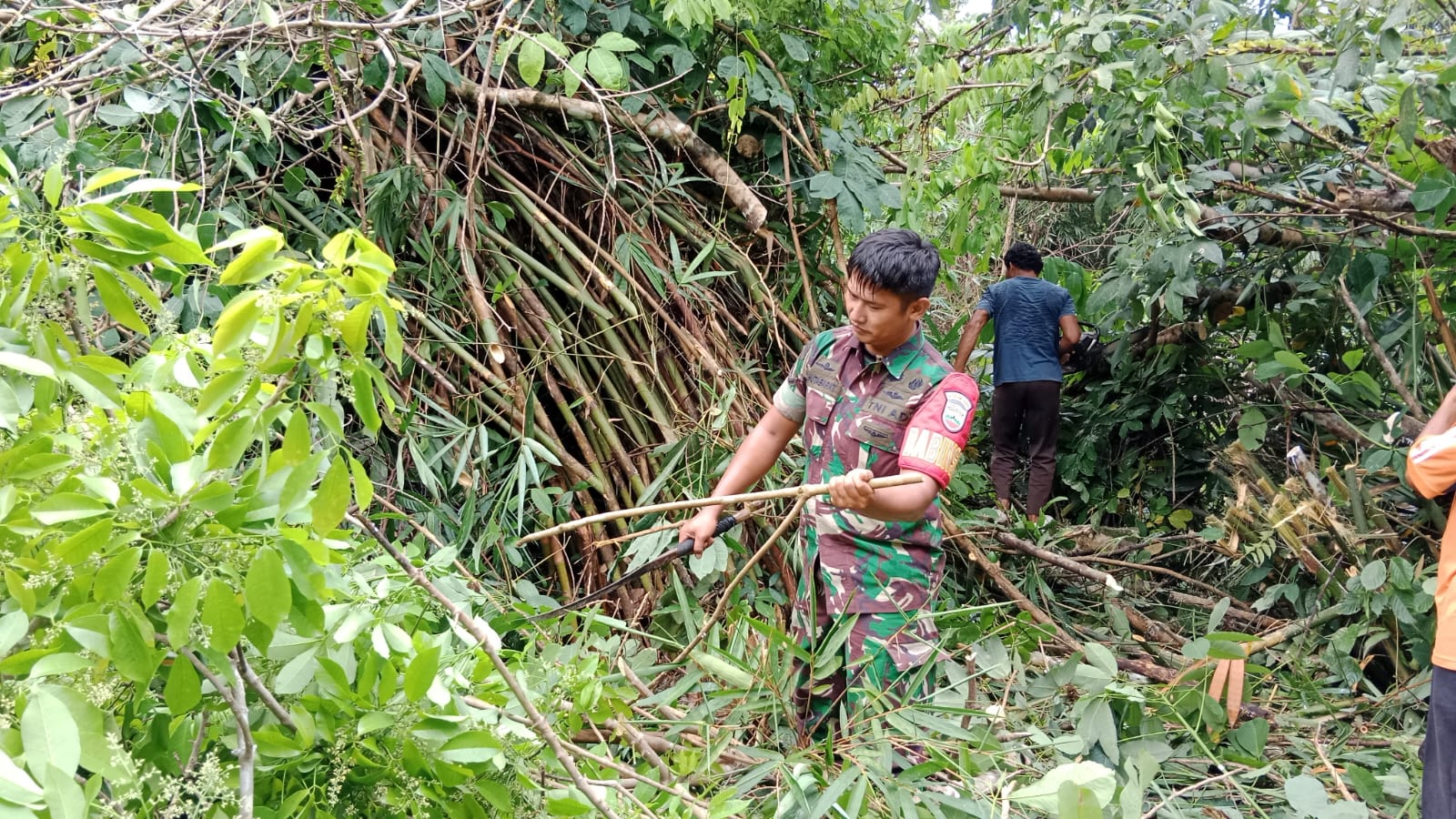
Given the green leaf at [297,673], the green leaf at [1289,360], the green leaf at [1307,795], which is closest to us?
the green leaf at [297,673]

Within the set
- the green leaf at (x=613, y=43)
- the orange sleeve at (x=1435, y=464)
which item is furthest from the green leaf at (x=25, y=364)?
the orange sleeve at (x=1435, y=464)

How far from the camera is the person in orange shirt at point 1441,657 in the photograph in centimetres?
197

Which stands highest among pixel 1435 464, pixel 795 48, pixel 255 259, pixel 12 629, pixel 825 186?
pixel 255 259

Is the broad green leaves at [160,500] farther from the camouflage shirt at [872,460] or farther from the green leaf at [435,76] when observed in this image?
the green leaf at [435,76]

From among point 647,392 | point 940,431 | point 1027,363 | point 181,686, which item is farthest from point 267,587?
point 1027,363

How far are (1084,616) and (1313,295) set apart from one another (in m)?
1.37

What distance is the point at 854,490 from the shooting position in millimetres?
1784

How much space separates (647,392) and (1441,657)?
216 centimetres

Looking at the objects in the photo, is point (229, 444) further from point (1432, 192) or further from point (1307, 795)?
point (1432, 192)

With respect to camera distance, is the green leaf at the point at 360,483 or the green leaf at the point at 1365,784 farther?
the green leaf at the point at 1365,784

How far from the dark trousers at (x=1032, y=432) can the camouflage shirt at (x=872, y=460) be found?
7.07 ft

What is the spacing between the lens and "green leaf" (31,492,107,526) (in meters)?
0.78

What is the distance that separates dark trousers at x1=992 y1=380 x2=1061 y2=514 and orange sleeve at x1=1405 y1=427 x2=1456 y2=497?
2129mm

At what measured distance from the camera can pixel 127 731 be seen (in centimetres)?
103
